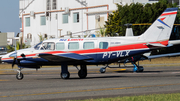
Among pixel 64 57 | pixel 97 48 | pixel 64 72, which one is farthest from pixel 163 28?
pixel 64 72

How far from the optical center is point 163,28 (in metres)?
22.9

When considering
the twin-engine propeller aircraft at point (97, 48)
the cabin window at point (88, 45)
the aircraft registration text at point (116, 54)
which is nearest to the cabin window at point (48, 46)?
the twin-engine propeller aircraft at point (97, 48)

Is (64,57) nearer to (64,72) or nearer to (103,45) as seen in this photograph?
(64,72)

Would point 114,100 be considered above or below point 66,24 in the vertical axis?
below

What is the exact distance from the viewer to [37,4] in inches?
3157

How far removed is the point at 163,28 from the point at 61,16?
55.0 metres

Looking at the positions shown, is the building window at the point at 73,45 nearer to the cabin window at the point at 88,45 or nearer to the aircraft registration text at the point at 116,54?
the cabin window at the point at 88,45

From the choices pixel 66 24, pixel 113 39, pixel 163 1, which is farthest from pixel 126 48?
pixel 66 24

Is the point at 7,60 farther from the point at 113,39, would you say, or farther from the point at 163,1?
the point at 163,1

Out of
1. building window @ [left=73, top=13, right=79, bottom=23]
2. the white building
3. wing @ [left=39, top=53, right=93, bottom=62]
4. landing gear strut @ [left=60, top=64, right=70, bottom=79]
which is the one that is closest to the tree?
the white building

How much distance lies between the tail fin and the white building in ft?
139

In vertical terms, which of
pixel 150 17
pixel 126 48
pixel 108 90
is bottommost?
pixel 108 90

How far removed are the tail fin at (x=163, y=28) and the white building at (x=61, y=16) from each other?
42519mm

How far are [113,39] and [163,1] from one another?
134ft
